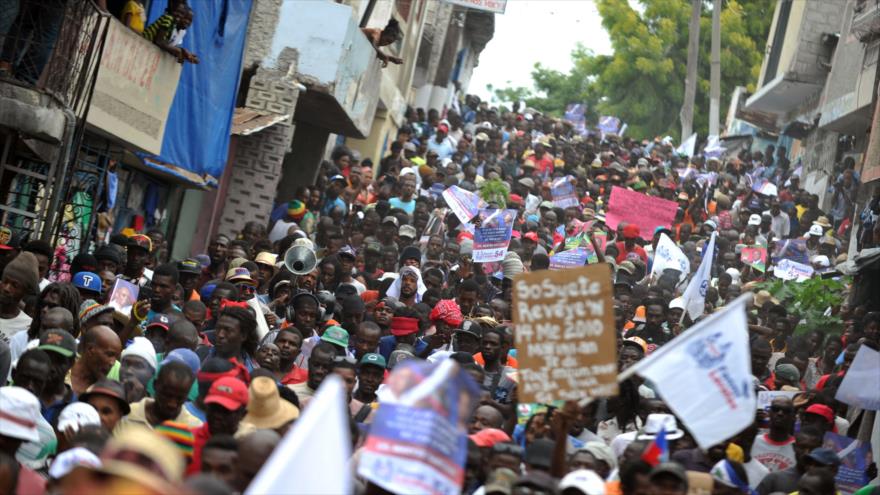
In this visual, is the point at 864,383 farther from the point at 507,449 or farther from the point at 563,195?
the point at 563,195

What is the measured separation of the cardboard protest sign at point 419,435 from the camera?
17.7 feet

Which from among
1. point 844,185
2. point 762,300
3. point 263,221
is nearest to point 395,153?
point 263,221

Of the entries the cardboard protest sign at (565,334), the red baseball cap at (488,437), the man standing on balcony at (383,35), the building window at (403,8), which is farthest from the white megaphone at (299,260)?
the building window at (403,8)

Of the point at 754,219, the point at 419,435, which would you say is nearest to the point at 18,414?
the point at 419,435

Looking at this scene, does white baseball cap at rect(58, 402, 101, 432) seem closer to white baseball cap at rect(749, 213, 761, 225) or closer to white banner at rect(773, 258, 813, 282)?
white banner at rect(773, 258, 813, 282)

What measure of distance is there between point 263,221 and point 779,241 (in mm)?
7670

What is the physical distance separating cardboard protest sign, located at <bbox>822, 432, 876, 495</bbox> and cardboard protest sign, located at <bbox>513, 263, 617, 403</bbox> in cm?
359

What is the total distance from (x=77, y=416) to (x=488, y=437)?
1.97 meters

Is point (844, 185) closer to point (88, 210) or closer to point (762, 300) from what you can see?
point (762, 300)

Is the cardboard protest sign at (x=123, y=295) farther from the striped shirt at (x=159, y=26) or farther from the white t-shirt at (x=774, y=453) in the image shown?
the striped shirt at (x=159, y=26)

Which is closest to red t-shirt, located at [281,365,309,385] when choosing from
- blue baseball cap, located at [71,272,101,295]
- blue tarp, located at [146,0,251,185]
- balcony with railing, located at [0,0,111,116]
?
blue baseball cap, located at [71,272,101,295]

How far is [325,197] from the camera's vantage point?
65.0ft

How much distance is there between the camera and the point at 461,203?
17562 millimetres

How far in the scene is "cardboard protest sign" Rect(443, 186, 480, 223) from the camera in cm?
1745
